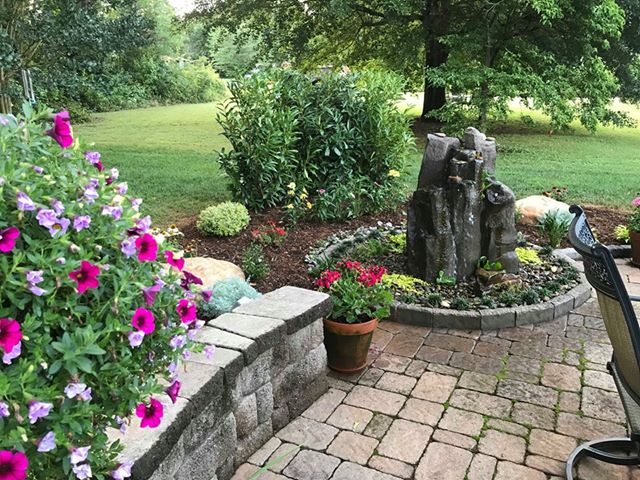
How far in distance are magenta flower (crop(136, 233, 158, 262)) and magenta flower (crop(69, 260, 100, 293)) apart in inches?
6.7

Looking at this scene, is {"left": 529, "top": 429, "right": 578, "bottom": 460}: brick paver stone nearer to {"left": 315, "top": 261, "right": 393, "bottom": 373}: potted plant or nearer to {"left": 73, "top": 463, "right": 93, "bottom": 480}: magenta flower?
{"left": 315, "top": 261, "right": 393, "bottom": 373}: potted plant

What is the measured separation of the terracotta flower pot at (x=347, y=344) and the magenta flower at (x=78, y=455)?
1.78 m

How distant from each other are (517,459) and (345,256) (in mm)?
2287

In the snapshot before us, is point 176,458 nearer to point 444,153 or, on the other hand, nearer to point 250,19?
point 444,153

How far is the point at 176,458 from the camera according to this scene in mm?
1877

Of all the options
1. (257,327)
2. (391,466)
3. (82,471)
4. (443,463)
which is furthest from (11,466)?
(443,463)

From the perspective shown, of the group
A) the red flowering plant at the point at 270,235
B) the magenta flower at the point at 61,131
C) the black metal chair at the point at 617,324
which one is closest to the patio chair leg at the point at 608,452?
the black metal chair at the point at 617,324

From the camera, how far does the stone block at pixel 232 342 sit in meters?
2.30

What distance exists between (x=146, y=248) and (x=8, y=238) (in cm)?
34

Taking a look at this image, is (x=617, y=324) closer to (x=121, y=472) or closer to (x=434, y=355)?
(x=434, y=355)

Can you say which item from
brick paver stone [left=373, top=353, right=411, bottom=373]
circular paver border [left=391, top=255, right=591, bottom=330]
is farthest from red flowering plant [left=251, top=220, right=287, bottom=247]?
brick paver stone [left=373, top=353, right=411, bottom=373]

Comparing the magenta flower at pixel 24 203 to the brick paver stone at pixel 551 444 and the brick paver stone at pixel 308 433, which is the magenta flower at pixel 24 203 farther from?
the brick paver stone at pixel 551 444

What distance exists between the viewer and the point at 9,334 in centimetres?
120

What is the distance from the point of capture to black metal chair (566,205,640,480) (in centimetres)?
181
